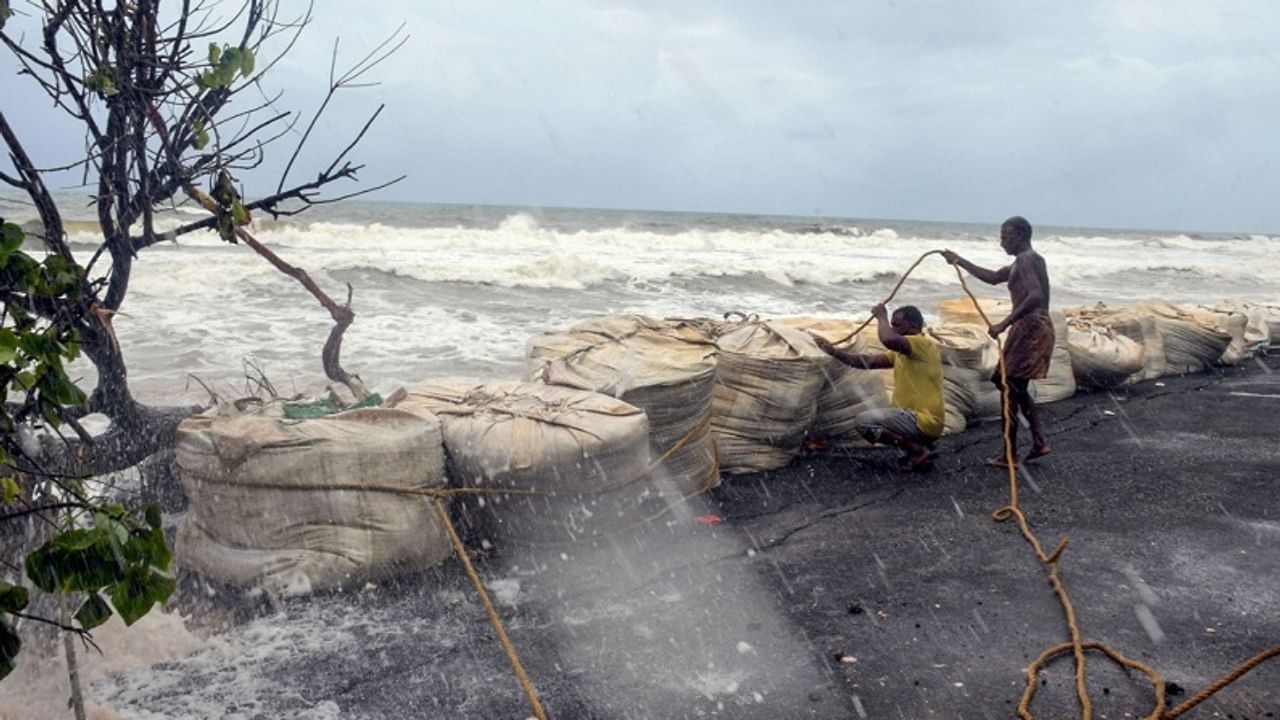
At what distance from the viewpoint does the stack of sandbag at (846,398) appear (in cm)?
518

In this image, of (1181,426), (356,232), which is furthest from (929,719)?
(356,232)

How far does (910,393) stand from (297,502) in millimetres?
3250

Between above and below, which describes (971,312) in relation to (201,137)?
below

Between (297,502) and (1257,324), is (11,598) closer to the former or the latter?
(297,502)

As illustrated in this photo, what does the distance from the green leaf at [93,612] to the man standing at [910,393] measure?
4.08 meters

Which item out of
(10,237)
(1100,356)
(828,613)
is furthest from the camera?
(1100,356)

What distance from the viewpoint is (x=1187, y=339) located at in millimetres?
8547

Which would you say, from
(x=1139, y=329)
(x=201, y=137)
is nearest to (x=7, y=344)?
(x=201, y=137)

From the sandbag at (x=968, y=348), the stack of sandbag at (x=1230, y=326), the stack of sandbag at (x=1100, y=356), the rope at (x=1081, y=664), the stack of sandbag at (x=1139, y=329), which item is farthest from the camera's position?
the stack of sandbag at (x=1230, y=326)

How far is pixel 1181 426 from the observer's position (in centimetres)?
631

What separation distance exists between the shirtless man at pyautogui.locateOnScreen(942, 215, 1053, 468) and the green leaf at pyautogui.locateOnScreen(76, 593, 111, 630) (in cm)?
468

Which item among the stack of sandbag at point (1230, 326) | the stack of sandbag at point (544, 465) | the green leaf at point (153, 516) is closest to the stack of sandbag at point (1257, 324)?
the stack of sandbag at point (1230, 326)

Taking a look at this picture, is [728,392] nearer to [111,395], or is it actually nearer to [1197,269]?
[111,395]

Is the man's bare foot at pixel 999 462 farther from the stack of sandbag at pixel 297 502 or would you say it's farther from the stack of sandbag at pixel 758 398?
the stack of sandbag at pixel 297 502
